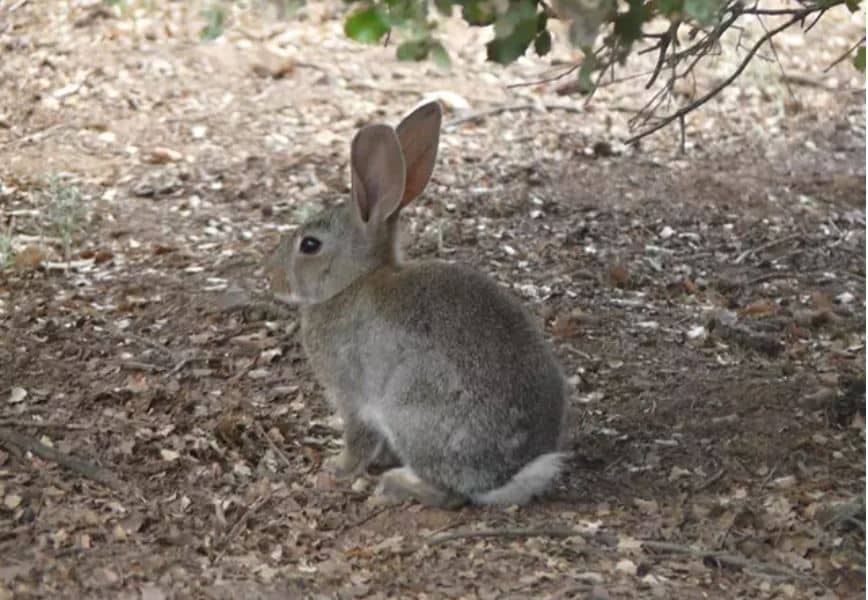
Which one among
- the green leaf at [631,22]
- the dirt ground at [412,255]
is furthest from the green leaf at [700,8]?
the dirt ground at [412,255]

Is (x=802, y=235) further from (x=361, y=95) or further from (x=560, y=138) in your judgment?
(x=361, y=95)

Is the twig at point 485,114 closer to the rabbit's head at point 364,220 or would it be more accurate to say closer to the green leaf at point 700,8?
the rabbit's head at point 364,220

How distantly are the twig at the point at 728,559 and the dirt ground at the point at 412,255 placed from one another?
0.01 metres

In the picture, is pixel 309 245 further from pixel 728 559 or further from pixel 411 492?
pixel 728 559

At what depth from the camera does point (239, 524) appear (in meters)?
5.44

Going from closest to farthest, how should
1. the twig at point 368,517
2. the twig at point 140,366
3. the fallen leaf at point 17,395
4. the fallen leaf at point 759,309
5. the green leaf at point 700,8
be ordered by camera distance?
1. the green leaf at point 700,8
2. the twig at point 368,517
3. the fallen leaf at point 17,395
4. the twig at point 140,366
5. the fallen leaf at point 759,309

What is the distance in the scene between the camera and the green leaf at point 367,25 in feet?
15.3

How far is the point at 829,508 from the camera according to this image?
537cm

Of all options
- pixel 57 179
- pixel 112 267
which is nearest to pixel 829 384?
pixel 112 267

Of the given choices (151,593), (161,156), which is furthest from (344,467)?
(161,156)

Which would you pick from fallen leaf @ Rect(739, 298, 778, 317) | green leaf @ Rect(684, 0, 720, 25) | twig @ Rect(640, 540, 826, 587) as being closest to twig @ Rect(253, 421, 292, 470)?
twig @ Rect(640, 540, 826, 587)

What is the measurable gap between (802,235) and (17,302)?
4.47 meters

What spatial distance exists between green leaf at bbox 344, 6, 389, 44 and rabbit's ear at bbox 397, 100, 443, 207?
1220 millimetres

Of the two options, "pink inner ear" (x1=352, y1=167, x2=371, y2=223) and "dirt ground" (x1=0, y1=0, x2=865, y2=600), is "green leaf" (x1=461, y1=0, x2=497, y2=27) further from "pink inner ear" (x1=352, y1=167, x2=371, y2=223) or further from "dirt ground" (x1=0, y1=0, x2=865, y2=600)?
"dirt ground" (x1=0, y1=0, x2=865, y2=600)
